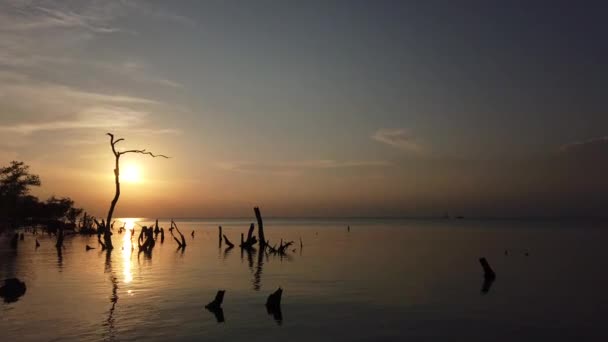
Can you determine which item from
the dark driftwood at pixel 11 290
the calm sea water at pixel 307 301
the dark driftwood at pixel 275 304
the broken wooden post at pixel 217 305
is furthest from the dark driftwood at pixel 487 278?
the dark driftwood at pixel 11 290

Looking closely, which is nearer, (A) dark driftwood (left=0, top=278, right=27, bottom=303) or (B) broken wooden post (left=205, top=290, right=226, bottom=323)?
(B) broken wooden post (left=205, top=290, right=226, bottom=323)

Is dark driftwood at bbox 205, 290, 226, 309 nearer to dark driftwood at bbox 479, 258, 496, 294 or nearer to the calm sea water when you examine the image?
the calm sea water

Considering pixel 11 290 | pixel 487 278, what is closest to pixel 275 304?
pixel 11 290

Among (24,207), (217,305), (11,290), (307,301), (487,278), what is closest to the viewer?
(217,305)

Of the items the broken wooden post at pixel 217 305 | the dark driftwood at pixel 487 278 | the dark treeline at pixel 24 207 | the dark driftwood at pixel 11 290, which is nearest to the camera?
the broken wooden post at pixel 217 305

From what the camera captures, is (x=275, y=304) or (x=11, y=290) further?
(x=11, y=290)

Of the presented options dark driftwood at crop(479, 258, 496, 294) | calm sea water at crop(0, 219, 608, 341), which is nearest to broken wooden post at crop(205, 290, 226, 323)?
calm sea water at crop(0, 219, 608, 341)

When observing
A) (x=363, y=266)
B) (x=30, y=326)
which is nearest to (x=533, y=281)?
(x=363, y=266)

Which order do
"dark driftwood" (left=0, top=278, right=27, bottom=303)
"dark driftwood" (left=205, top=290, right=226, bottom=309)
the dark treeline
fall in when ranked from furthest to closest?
the dark treeline → "dark driftwood" (left=0, top=278, right=27, bottom=303) → "dark driftwood" (left=205, top=290, right=226, bottom=309)

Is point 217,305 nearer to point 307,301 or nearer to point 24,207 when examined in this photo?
point 307,301

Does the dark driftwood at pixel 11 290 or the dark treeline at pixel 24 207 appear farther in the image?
the dark treeline at pixel 24 207

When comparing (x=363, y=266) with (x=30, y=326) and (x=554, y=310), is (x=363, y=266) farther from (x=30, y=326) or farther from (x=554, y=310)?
(x=30, y=326)

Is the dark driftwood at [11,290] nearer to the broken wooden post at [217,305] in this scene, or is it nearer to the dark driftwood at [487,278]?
the broken wooden post at [217,305]

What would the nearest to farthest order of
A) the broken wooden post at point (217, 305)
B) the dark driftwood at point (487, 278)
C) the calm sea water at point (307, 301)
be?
the calm sea water at point (307, 301) → the broken wooden post at point (217, 305) → the dark driftwood at point (487, 278)
